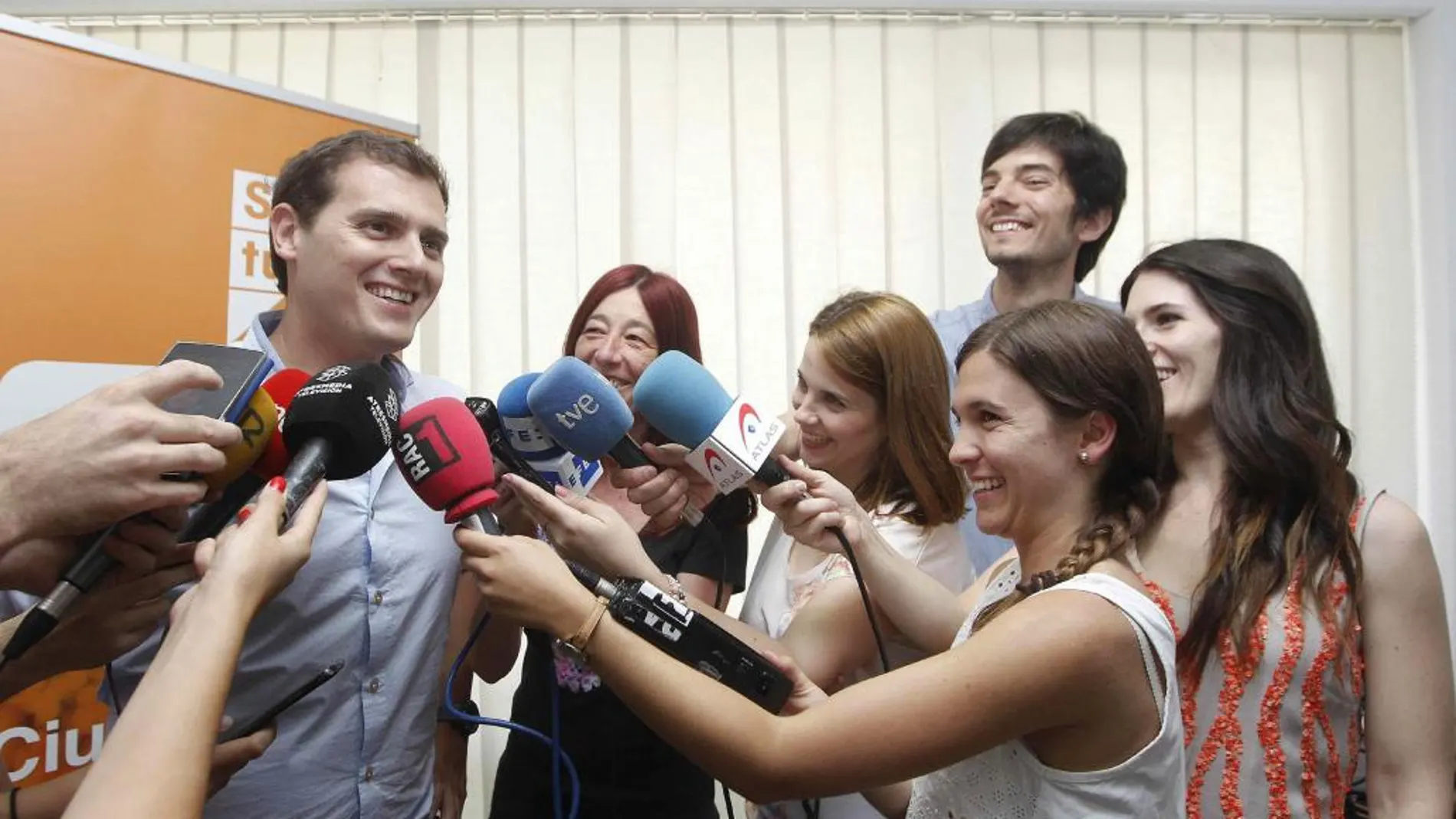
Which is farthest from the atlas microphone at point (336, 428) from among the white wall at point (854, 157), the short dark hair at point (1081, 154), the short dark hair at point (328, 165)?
the white wall at point (854, 157)

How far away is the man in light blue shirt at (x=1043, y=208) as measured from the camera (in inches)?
106

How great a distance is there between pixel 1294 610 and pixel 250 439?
4.79ft

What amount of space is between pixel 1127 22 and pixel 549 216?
2.23 metres

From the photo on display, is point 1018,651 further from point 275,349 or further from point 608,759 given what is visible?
point 275,349

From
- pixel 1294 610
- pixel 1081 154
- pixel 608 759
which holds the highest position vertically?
pixel 1081 154

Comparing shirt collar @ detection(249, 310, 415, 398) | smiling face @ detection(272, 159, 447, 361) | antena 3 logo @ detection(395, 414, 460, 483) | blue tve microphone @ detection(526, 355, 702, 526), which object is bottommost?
antena 3 logo @ detection(395, 414, 460, 483)

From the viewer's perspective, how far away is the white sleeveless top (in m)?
1.13

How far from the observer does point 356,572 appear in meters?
1.56

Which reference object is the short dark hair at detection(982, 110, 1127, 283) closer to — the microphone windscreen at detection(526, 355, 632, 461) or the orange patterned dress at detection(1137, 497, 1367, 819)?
the orange patterned dress at detection(1137, 497, 1367, 819)

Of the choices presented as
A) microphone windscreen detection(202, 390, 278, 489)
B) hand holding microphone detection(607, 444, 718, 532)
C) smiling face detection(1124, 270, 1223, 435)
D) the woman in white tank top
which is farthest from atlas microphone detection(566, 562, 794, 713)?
smiling face detection(1124, 270, 1223, 435)

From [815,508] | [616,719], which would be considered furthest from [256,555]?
[616,719]

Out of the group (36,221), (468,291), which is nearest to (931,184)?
(468,291)

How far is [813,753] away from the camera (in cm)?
114

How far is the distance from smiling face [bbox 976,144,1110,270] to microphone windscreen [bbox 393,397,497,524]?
1.89 metres
